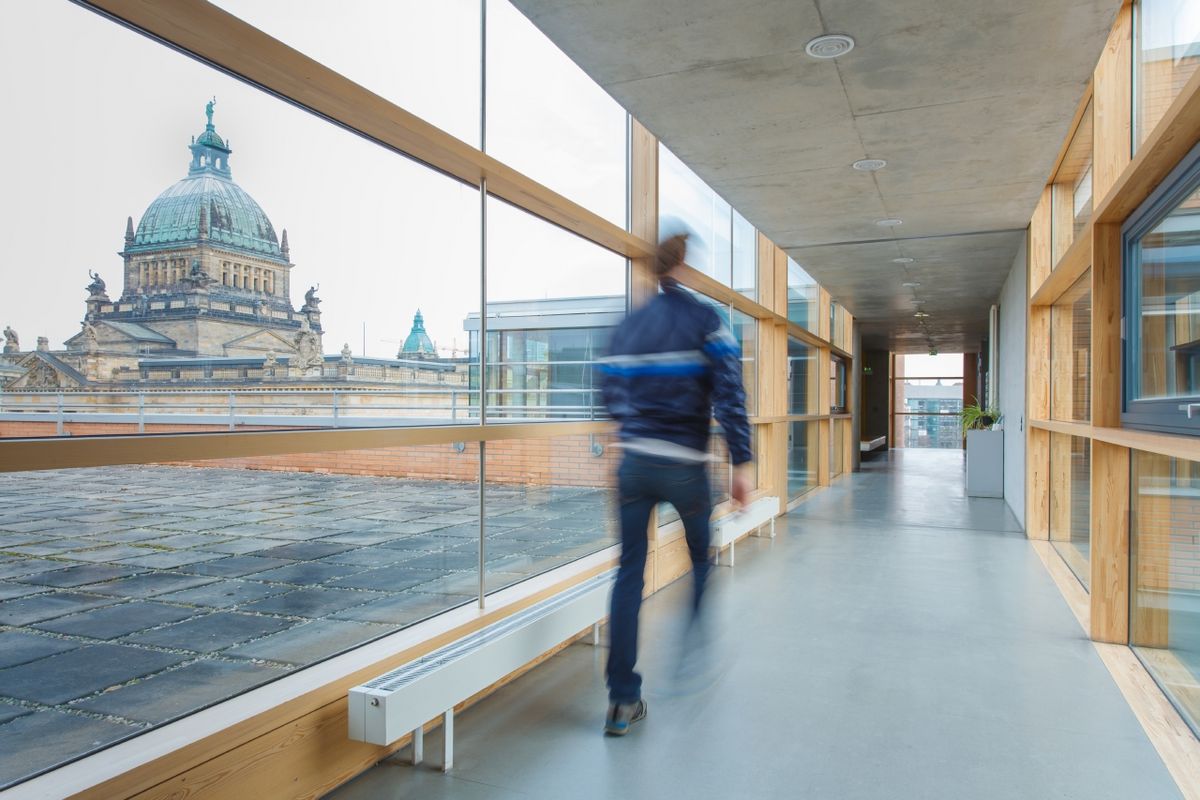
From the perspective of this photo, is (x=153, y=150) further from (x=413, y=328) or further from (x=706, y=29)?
(x=706, y=29)

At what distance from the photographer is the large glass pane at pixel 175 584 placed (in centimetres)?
182

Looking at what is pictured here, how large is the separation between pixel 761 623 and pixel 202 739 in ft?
9.84

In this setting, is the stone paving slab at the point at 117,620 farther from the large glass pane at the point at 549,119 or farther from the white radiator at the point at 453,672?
the large glass pane at the point at 549,119

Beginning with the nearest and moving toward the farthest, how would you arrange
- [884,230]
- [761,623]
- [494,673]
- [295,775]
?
[295,775]
[494,673]
[761,623]
[884,230]

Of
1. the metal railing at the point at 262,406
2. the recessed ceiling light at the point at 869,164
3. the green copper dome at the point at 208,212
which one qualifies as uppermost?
the recessed ceiling light at the point at 869,164

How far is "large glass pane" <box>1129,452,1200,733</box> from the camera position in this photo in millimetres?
2971

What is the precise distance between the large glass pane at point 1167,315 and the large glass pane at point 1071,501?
1403mm

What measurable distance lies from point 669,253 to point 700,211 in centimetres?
348

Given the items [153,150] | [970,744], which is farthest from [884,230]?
[153,150]

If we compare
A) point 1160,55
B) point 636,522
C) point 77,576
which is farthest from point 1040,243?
point 77,576

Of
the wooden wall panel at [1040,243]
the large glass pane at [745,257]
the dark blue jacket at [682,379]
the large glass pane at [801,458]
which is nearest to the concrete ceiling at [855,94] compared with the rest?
the wooden wall panel at [1040,243]

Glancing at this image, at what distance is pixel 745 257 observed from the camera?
764 centimetres

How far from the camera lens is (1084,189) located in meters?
5.10

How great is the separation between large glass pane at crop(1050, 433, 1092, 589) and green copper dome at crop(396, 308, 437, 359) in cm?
398
